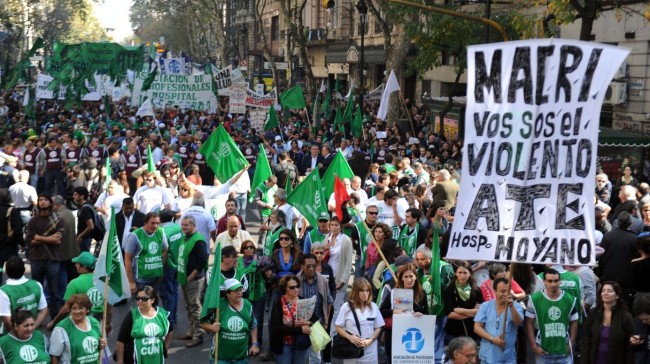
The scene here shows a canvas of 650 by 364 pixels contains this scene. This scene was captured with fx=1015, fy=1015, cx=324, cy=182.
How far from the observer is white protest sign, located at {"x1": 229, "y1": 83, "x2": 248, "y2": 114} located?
96.1ft

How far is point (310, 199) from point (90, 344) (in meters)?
5.29

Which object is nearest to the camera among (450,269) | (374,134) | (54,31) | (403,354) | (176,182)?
(403,354)

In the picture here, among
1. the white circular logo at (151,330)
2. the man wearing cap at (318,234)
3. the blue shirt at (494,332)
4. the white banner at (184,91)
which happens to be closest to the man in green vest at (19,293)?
the white circular logo at (151,330)

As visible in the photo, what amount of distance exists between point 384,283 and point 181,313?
3519 millimetres

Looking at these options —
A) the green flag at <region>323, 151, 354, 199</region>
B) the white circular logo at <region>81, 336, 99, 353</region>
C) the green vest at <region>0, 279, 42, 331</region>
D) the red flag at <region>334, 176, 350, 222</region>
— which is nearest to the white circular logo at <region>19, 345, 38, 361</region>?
the white circular logo at <region>81, 336, 99, 353</region>

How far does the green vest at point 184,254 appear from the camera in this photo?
34.7 ft

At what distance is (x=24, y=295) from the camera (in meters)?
8.56

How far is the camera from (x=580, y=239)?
253 inches

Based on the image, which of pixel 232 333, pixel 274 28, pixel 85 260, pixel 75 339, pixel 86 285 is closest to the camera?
pixel 75 339

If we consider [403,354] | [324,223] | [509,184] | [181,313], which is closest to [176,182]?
[181,313]

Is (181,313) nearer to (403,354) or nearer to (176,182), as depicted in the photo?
(176,182)

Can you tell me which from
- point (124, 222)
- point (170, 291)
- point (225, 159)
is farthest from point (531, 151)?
point (225, 159)

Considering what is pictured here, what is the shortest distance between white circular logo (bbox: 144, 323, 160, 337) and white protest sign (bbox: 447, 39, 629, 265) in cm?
255

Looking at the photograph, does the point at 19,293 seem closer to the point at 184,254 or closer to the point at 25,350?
the point at 25,350
